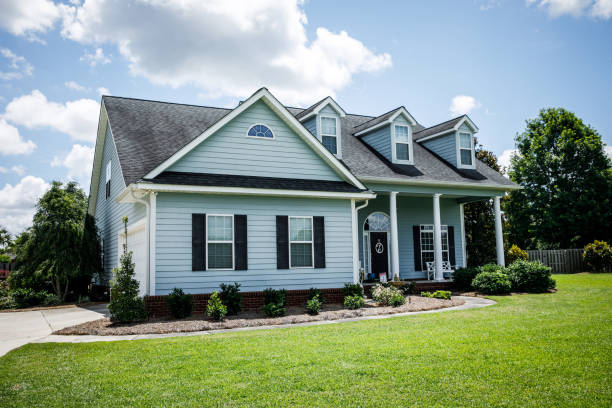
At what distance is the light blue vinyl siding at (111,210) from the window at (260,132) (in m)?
3.95

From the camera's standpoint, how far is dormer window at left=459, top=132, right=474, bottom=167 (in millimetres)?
21094

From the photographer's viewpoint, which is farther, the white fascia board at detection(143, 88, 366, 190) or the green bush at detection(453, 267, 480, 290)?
the green bush at detection(453, 267, 480, 290)

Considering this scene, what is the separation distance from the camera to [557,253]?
3044 centimetres

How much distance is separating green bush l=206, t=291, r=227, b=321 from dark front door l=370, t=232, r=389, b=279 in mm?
9265

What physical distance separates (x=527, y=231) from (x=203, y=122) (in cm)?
3162

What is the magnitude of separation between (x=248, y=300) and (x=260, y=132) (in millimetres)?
5065

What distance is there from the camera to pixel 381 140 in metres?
20.0

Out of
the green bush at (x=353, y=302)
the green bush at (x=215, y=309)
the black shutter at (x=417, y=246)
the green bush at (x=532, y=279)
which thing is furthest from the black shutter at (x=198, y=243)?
the green bush at (x=532, y=279)

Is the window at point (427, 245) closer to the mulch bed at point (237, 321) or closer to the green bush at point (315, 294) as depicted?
the mulch bed at point (237, 321)

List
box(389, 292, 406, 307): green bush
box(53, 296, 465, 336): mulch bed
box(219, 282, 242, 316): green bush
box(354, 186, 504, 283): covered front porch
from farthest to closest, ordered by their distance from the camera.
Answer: box(354, 186, 504, 283): covered front porch → box(389, 292, 406, 307): green bush → box(219, 282, 242, 316): green bush → box(53, 296, 465, 336): mulch bed

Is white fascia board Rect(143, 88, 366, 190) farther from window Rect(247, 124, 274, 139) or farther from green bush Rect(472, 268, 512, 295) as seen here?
green bush Rect(472, 268, 512, 295)

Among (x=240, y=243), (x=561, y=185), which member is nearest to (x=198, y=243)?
(x=240, y=243)

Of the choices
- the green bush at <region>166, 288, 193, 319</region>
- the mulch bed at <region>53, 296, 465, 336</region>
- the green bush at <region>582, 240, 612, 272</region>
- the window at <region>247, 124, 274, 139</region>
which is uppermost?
the window at <region>247, 124, 274, 139</region>

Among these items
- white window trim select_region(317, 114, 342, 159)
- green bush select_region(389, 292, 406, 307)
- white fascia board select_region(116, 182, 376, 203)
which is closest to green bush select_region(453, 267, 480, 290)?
green bush select_region(389, 292, 406, 307)
